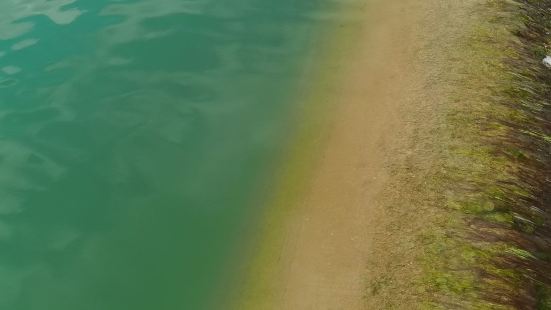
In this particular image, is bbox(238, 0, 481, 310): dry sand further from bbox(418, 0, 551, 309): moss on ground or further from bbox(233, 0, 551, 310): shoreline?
bbox(418, 0, 551, 309): moss on ground

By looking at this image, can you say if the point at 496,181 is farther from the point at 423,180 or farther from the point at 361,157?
the point at 361,157

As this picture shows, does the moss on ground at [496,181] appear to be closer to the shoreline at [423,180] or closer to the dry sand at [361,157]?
the shoreline at [423,180]

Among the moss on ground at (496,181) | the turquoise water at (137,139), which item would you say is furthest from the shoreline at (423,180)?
the turquoise water at (137,139)

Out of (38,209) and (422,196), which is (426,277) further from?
(38,209)

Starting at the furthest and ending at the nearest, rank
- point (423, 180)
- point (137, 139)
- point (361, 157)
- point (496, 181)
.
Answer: point (137, 139) → point (361, 157) → point (423, 180) → point (496, 181)

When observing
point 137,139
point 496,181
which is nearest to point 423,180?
point 496,181
